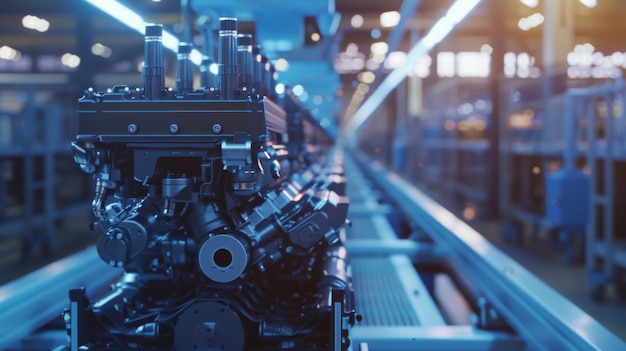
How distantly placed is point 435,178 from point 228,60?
36.2ft

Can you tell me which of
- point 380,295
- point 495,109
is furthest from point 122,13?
point 495,109

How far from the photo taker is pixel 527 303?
1998 millimetres

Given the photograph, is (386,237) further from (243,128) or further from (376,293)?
(243,128)

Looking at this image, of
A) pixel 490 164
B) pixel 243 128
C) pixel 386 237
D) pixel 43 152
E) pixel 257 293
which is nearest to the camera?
pixel 243 128

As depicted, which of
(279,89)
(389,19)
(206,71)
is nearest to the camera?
(206,71)

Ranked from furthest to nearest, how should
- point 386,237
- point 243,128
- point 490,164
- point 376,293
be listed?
point 490,164 < point 386,237 < point 376,293 < point 243,128

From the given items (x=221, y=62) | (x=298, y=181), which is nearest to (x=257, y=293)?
(x=221, y=62)

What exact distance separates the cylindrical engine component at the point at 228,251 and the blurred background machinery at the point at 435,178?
597mm

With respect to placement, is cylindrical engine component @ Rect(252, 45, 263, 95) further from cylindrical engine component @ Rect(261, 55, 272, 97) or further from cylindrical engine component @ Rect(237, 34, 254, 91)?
cylindrical engine component @ Rect(237, 34, 254, 91)

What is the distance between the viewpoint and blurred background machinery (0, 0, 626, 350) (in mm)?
2266

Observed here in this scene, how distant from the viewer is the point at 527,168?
702cm

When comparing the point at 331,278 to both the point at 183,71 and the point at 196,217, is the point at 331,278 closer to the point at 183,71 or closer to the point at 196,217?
the point at 196,217

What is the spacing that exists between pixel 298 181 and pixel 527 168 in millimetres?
5024

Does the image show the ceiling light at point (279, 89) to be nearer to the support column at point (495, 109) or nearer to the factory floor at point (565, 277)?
the factory floor at point (565, 277)
